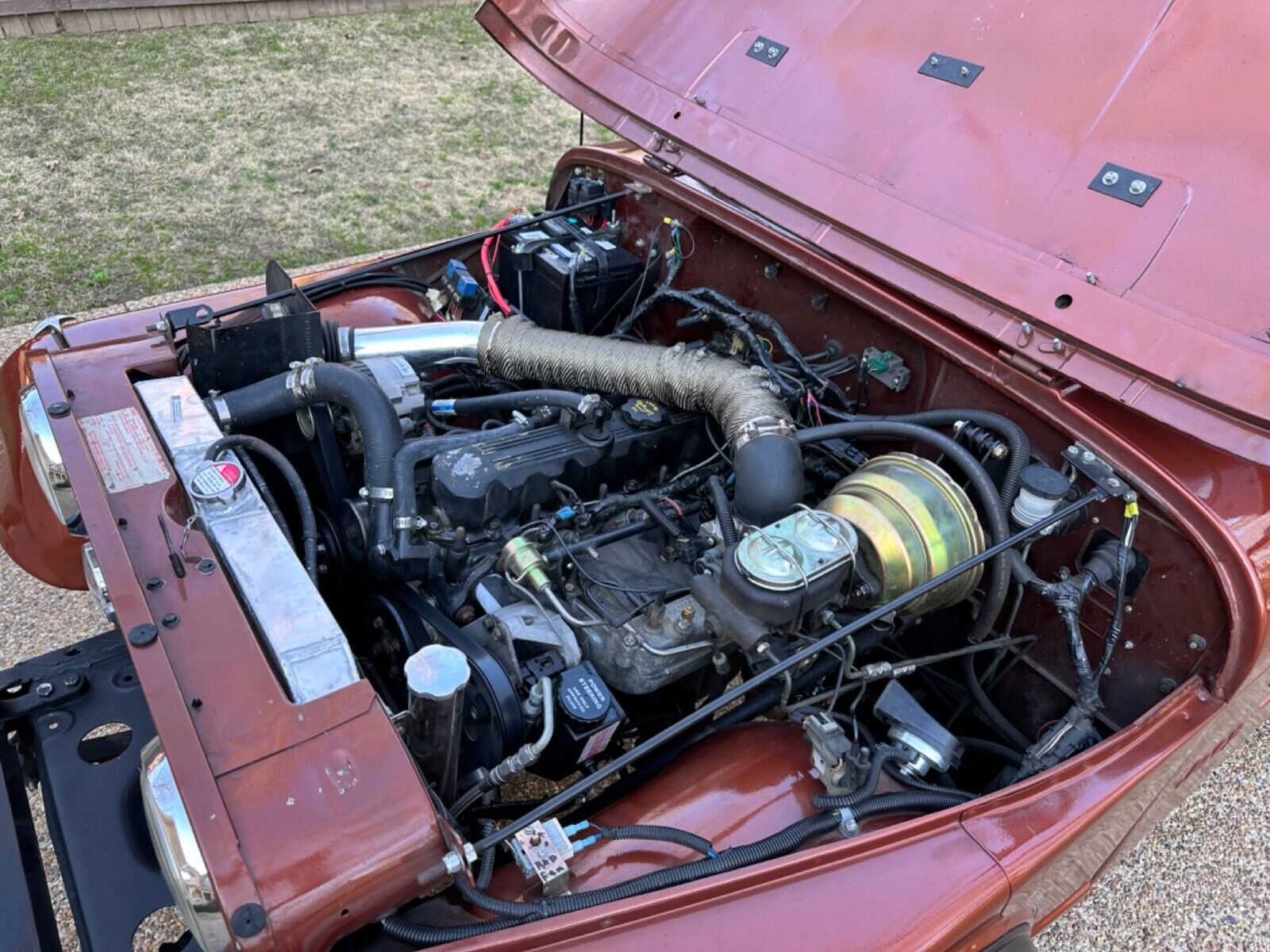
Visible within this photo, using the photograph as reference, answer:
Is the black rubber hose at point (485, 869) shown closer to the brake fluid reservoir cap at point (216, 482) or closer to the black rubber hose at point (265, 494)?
the black rubber hose at point (265, 494)

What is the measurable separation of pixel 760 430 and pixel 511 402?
2.03 feet

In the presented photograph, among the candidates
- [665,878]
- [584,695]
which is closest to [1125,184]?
[584,695]

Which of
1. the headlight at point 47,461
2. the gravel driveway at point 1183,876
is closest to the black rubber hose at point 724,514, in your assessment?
the headlight at point 47,461

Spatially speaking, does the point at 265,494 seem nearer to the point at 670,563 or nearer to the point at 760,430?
the point at 670,563

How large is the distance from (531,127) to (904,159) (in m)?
4.97

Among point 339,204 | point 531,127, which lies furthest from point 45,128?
point 531,127

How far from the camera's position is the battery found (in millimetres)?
2613

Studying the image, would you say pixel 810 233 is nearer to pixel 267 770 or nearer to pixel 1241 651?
pixel 1241 651

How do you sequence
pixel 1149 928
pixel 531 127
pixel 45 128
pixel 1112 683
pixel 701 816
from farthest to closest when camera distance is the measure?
pixel 531 127 < pixel 45 128 < pixel 1149 928 < pixel 1112 683 < pixel 701 816

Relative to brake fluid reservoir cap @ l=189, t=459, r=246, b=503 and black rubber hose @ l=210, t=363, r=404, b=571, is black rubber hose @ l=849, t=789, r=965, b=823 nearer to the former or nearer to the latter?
black rubber hose @ l=210, t=363, r=404, b=571

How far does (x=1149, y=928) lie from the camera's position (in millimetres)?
2402

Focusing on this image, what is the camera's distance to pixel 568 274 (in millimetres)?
2578

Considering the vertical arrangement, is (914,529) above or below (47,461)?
above

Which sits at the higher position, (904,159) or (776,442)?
(904,159)
